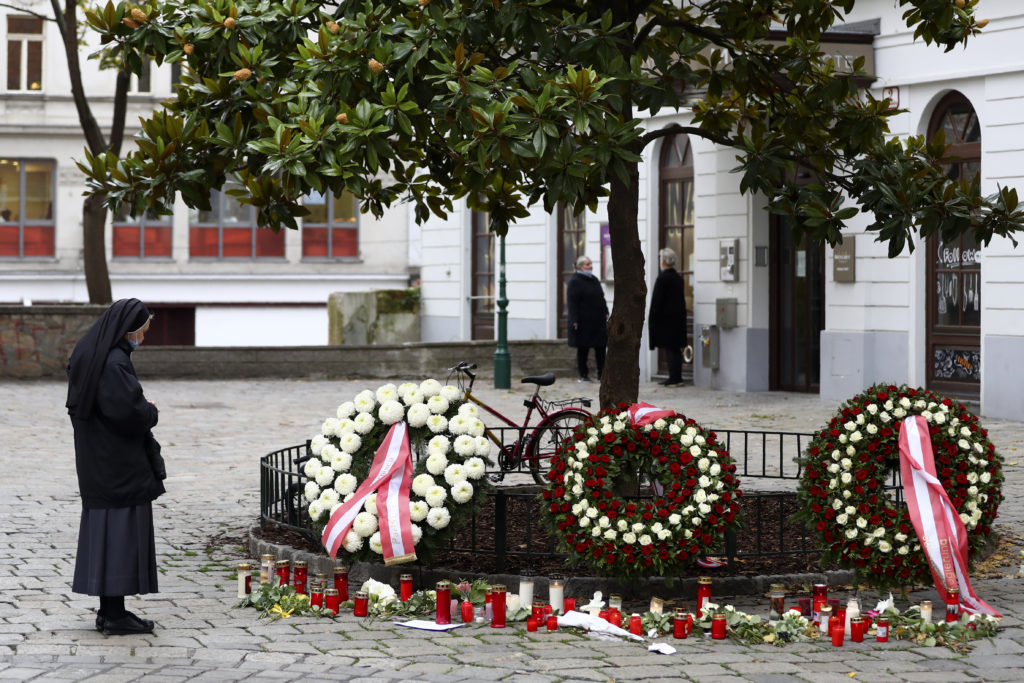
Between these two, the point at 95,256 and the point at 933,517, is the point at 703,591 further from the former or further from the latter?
the point at 95,256

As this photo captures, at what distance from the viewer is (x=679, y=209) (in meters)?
22.2

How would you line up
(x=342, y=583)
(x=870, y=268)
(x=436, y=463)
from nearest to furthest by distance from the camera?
(x=342, y=583) → (x=436, y=463) → (x=870, y=268)

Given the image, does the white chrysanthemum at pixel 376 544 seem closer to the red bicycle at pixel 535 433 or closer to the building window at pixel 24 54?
the red bicycle at pixel 535 433

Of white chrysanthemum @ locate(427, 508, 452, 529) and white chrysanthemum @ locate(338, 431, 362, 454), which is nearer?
white chrysanthemum @ locate(427, 508, 452, 529)

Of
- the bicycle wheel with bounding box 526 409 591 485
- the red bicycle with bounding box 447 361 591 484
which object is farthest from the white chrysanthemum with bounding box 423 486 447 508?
the bicycle wheel with bounding box 526 409 591 485

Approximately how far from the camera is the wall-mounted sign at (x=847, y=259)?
18.7m

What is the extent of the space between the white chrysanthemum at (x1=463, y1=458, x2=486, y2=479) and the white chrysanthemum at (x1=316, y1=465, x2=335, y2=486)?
2.42 feet

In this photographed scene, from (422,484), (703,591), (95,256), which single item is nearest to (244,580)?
(422,484)

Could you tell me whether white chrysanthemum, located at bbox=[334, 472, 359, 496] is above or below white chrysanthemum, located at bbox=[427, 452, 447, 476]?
below

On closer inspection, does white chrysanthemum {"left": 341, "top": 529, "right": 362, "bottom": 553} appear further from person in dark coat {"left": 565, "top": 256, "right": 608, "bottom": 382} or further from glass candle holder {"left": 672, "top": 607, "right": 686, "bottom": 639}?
person in dark coat {"left": 565, "top": 256, "right": 608, "bottom": 382}

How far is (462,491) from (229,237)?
3450 centimetres

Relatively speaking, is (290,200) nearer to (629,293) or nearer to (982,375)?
(629,293)

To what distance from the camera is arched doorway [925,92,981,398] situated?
1745 centimetres

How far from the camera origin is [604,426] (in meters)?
7.80
